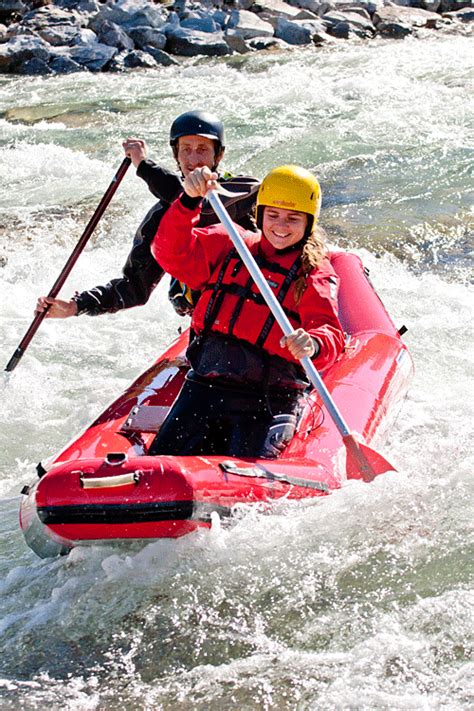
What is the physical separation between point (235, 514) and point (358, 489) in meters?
0.58

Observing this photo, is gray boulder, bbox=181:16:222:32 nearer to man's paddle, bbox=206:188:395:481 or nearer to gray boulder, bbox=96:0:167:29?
gray boulder, bbox=96:0:167:29

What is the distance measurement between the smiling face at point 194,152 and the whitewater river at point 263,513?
1605 mm

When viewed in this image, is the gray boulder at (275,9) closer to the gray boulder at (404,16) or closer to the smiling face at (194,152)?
the gray boulder at (404,16)

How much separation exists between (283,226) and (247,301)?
327 millimetres

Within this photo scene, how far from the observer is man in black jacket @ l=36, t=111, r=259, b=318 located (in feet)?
14.5

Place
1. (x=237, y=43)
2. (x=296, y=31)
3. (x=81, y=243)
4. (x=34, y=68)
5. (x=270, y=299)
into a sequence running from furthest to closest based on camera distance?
(x=296, y=31)
(x=237, y=43)
(x=34, y=68)
(x=81, y=243)
(x=270, y=299)

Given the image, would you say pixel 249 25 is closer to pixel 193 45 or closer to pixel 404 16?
pixel 193 45

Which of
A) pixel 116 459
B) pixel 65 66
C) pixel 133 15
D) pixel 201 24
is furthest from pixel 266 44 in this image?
pixel 116 459

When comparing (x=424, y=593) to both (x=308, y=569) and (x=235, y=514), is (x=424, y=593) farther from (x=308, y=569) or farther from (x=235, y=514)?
(x=235, y=514)

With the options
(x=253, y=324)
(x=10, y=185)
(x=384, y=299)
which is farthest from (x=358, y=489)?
(x=10, y=185)

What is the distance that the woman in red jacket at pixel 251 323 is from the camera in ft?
12.6

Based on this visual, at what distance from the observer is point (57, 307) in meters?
4.56

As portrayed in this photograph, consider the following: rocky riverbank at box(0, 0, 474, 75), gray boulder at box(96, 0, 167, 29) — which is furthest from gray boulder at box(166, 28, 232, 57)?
gray boulder at box(96, 0, 167, 29)

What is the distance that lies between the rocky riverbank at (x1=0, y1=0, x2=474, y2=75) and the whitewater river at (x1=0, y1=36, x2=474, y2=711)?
14.7 feet
